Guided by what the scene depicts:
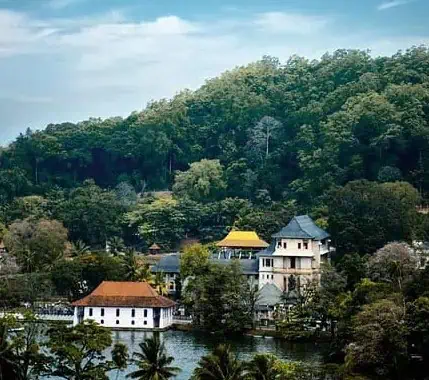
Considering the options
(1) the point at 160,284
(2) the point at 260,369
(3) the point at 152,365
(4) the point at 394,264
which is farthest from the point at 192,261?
(2) the point at 260,369

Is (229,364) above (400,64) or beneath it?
beneath

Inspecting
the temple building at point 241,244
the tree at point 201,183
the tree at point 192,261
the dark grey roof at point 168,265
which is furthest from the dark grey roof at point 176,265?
the tree at point 201,183

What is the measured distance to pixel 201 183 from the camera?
240 ft

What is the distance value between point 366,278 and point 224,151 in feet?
130

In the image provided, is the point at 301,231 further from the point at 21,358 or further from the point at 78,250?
the point at 21,358

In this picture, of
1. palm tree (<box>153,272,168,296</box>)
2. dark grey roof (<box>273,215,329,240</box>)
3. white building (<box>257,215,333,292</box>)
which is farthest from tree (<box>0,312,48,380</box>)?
dark grey roof (<box>273,215,329,240</box>)

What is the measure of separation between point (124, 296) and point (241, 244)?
1352 centimetres

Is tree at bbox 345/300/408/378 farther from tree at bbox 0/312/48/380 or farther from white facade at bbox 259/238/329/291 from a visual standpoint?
white facade at bbox 259/238/329/291

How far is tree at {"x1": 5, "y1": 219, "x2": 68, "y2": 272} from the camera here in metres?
54.0

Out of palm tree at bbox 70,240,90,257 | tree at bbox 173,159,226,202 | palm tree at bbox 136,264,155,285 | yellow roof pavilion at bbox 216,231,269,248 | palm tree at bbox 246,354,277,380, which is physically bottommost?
palm tree at bbox 246,354,277,380

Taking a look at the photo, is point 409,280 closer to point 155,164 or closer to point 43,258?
point 43,258

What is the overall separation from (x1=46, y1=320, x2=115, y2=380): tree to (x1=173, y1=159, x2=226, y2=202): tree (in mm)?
43653

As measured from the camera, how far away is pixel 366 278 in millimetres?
42000

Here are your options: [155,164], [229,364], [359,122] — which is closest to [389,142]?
[359,122]
